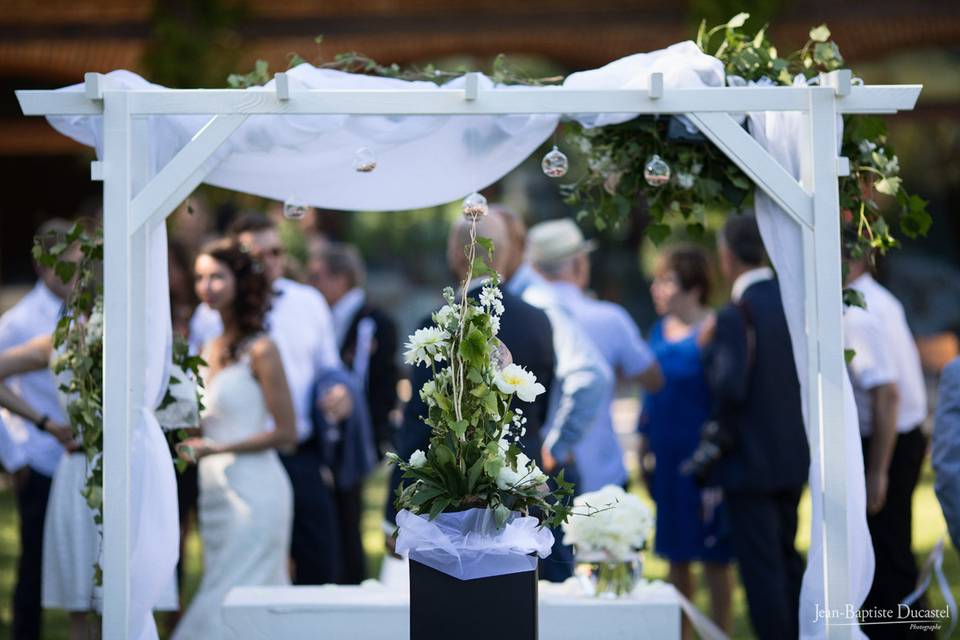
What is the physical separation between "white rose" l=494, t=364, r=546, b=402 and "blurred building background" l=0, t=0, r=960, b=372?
4.15 m

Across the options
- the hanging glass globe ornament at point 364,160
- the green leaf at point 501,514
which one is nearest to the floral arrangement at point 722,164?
the hanging glass globe ornament at point 364,160

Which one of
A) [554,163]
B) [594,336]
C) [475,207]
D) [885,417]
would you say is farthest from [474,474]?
[885,417]

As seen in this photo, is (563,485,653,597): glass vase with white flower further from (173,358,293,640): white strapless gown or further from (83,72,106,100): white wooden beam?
(83,72,106,100): white wooden beam

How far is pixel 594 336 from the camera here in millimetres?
5426

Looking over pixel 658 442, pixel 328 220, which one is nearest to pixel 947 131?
pixel 328 220

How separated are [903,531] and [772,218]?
1.95 meters

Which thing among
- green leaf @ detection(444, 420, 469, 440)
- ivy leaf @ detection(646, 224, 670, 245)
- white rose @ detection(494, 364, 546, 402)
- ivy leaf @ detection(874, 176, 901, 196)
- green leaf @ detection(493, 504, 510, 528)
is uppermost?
ivy leaf @ detection(874, 176, 901, 196)

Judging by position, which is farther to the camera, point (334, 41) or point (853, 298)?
point (334, 41)

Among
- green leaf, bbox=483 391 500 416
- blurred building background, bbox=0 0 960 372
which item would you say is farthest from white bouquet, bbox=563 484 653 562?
blurred building background, bbox=0 0 960 372

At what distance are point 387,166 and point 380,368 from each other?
245 cm

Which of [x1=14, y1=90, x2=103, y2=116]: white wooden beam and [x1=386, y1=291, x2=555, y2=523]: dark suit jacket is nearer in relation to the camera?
[x1=14, y1=90, x2=103, y2=116]: white wooden beam

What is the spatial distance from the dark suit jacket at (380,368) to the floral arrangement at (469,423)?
10.3ft

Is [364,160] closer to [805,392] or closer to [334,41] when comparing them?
[805,392]

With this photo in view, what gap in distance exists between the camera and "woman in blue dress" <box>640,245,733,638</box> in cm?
546
